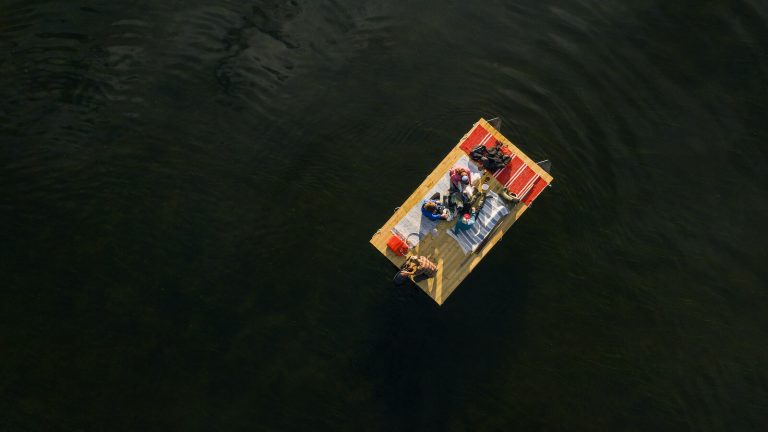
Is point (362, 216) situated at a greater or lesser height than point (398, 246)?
lesser

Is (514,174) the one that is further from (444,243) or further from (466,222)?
(444,243)

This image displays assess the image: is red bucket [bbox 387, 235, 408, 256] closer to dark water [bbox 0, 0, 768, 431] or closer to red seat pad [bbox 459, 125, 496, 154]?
dark water [bbox 0, 0, 768, 431]

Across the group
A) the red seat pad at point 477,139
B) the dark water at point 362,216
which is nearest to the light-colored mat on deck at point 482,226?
the red seat pad at point 477,139

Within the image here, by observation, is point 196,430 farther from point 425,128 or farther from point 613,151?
point 613,151

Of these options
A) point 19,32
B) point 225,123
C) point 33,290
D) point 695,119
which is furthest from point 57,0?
point 695,119

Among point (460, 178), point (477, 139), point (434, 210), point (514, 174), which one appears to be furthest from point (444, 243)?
point (477, 139)

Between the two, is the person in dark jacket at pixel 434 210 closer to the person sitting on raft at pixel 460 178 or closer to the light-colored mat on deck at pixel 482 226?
the light-colored mat on deck at pixel 482 226
